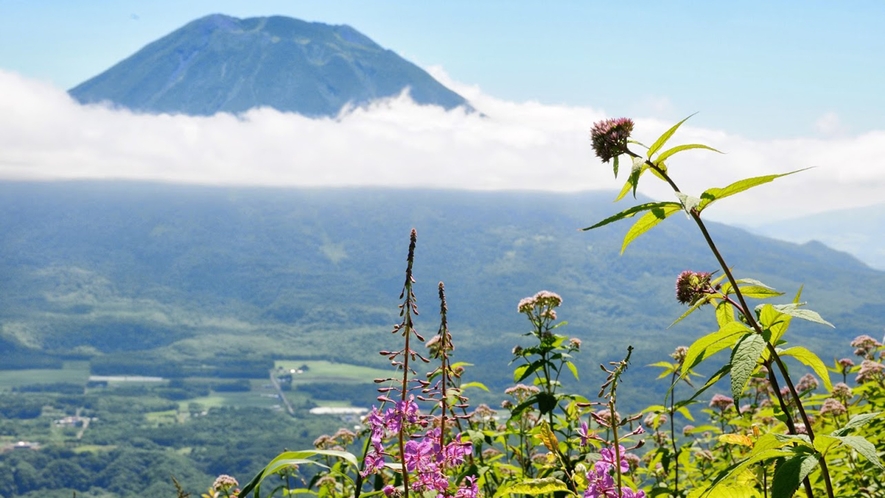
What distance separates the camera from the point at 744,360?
200 cm

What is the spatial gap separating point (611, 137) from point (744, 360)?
3.07ft

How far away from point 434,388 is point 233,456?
21078 cm

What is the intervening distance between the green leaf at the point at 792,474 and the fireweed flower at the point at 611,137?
112 centimetres

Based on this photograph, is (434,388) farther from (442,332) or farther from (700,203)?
(700,203)

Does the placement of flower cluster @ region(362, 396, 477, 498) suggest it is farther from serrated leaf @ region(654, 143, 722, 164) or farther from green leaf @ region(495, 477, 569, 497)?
serrated leaf @ region(654, 143, 722, 164)

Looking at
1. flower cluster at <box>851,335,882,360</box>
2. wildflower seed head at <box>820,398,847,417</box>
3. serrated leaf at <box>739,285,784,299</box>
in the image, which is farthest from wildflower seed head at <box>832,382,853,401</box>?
serrated leaf at <box>739,285,784,299</box>

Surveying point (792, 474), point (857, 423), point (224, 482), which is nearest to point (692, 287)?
point (857, 423)

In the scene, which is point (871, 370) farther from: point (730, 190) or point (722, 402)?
point (730, 190)

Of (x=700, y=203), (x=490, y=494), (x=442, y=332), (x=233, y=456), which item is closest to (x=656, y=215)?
(x=700, y=203)

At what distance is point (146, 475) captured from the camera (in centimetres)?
18500

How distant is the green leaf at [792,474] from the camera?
1.85 metres

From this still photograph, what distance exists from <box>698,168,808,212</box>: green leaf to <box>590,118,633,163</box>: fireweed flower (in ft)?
1.10

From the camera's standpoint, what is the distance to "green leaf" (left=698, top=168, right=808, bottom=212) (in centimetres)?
224

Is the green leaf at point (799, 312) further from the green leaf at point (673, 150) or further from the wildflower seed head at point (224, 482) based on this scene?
the wildflower seed head at point (224, 482)
